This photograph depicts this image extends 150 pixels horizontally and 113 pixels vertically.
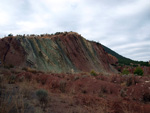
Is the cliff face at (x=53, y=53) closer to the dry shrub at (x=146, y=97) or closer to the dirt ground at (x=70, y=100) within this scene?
the dirt ground at (x=70, y=100)

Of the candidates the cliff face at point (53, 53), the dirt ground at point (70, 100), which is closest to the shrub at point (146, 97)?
the dirt ground at point (70, 100)

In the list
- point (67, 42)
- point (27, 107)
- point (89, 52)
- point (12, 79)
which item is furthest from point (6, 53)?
point (27, 107)

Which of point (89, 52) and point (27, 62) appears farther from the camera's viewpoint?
point (89, 52)

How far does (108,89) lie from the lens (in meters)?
8.64

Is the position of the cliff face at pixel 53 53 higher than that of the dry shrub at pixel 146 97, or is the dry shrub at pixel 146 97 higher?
the cliff face at pixel 53 53

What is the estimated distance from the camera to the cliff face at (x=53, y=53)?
24.0m

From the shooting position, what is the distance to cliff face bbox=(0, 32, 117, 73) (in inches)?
944

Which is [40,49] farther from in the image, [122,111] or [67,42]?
[122,111]

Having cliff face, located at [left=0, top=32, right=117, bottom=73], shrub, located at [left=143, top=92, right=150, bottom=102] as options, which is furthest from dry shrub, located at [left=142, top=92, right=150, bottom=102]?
cliff face, located at [left=0, top=32, right=117, bottom=73]

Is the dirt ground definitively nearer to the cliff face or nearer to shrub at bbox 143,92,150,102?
shrub at bbox 143,92,150,102

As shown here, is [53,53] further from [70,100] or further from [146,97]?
[146,97]

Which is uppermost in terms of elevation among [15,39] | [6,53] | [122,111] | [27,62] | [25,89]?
[15,39]

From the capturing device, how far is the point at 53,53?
2831 centimetres

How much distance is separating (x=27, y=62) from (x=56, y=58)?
625cm
